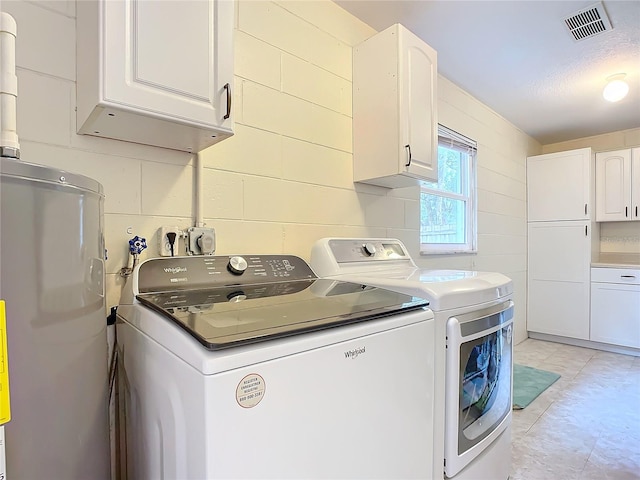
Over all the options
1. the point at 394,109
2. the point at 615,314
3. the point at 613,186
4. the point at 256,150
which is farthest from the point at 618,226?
the point at 256,150

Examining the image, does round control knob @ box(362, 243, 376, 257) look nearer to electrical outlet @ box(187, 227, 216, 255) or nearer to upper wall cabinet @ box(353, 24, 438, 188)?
upper wall cabinet @ box(353, 24, 438, 188)

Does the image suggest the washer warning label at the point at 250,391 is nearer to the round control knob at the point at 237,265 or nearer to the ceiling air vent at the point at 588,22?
the round control knob at the point at 237,265

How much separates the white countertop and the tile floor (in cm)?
101

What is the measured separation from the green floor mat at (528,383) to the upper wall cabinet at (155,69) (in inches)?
109

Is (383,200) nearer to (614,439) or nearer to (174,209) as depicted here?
(174,209)

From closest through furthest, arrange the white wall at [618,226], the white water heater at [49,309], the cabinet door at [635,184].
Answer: the white water heater at [49,309] < the cabinet door at [635,184] < the white wall at [618,226]

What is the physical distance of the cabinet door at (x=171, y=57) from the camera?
1.03m

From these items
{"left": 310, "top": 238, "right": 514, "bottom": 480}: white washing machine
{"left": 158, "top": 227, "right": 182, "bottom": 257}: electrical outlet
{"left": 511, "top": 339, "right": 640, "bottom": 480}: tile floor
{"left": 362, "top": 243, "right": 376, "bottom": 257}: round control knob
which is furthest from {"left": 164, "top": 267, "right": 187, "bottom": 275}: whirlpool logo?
{"left": 511, "top": 339, "right": 640, "bottom": 480}: tile floor

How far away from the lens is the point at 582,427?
91.1 inches

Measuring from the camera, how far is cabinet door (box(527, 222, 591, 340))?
4.14 meters

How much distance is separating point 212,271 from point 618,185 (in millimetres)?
4741

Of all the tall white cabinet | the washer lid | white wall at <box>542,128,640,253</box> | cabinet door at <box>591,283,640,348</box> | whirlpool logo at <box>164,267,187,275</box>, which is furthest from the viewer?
white wall at <box>542,128,640,253</box>

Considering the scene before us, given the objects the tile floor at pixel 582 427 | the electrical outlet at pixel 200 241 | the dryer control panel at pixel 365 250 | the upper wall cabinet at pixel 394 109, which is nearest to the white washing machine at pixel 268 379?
the electrical outlet at pixel 200 241

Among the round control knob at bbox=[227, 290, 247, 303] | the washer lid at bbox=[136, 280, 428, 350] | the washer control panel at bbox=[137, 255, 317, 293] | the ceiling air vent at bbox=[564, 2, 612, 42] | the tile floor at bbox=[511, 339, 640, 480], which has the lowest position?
the tile floor at bbox=[511, 339, 640, 480]
